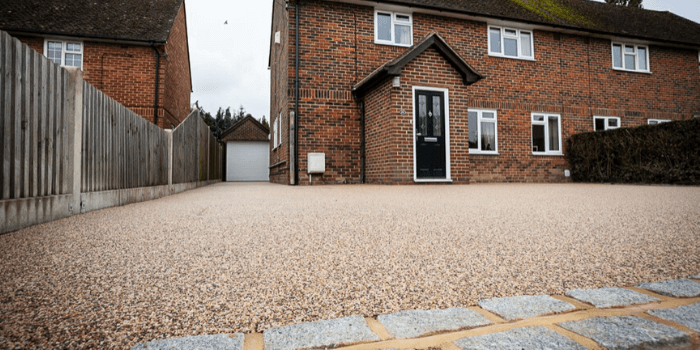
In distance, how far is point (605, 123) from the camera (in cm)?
1219

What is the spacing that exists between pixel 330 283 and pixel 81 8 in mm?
17166

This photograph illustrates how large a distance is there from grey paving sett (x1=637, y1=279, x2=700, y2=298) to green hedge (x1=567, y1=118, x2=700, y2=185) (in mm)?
8876

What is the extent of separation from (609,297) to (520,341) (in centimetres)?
56

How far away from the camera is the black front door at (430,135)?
8.45m

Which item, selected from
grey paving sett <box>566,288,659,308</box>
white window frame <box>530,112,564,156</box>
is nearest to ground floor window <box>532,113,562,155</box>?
white window frame <box>530,112,564,156</box>

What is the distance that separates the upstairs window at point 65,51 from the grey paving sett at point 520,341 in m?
15.1

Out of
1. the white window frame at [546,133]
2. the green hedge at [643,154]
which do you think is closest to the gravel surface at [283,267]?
the green hedge at [643,154]

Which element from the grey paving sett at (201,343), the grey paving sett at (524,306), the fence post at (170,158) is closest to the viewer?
the grey paving sett at (201,343)

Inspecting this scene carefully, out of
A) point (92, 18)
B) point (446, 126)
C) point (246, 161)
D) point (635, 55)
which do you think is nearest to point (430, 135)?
point (446, 126)

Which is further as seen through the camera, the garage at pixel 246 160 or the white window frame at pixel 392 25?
the garage at pixel 246 160

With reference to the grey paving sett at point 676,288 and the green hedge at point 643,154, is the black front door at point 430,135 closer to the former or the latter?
the green hedge at point 643,154

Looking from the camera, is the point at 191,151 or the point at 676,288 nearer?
the point at 676,288

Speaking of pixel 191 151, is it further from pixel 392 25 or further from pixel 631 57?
pixel 631 57

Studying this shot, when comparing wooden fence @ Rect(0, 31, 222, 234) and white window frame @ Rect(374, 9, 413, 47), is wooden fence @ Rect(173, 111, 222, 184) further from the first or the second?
white window frame @ Rect(374, 9, 413, 47)
